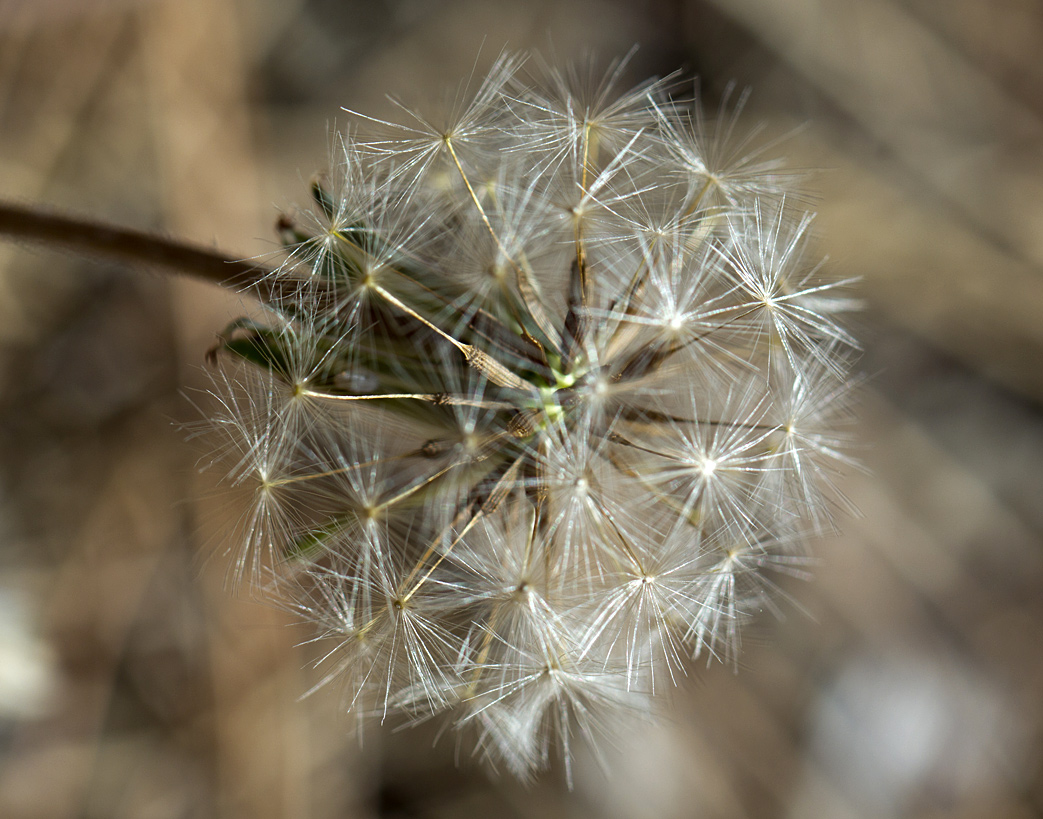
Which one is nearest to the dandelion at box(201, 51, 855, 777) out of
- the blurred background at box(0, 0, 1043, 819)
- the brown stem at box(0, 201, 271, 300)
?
the brown stem at box(0, 201, 271, 300)

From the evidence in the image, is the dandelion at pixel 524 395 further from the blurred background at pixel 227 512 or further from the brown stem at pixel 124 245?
the blurred background at pixel 227 512

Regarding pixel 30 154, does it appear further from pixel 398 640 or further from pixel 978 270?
pixel 978 270

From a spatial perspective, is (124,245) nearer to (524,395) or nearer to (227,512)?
(524,395)

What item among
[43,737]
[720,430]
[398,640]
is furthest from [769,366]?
[43,737]

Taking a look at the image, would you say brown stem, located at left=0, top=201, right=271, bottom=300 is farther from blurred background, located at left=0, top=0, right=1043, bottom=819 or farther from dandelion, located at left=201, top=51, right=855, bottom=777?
blurred background, located at left=0, top=0, right=1043, bottom=819

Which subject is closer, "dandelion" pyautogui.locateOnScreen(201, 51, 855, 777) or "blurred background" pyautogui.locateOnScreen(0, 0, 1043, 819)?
"dandelion" pyautogui.locateOnScreen(201, 51, 855, 777)

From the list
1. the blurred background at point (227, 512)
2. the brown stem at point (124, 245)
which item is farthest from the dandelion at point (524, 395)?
the blurred background at point (227, 512)

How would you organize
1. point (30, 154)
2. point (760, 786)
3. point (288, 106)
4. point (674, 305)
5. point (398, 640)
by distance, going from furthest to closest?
point (760, 786) → point (288, 106) → point (30, 154) → point (398, 640) → point (674, 305)
